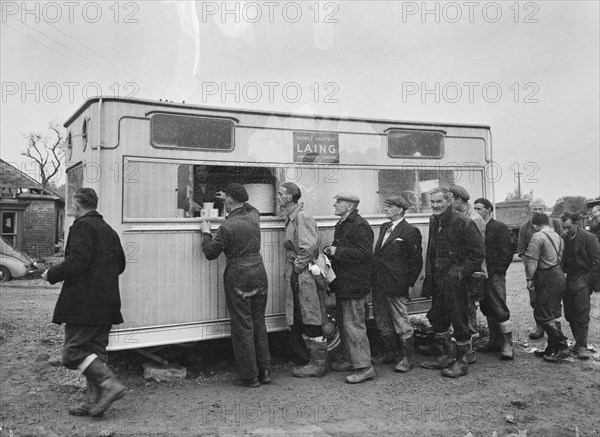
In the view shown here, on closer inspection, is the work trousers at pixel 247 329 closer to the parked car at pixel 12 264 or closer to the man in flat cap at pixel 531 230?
the man in flat cap at pixel 531 230

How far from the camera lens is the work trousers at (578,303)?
5.99m

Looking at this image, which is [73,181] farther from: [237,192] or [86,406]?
[86,406]

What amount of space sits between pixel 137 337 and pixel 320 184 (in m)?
2.74

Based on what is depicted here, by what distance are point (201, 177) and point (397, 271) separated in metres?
2.51

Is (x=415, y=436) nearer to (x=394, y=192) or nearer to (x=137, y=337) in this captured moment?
(x=137, y=337)

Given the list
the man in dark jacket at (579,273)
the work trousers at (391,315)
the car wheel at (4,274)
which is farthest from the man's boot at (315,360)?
the car wheel at (4,274)

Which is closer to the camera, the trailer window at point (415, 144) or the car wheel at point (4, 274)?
the trailer window at point (415, 144)

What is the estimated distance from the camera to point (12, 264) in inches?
605

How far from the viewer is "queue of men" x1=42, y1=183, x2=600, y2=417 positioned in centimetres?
402

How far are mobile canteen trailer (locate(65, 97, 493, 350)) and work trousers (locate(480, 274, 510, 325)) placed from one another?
882 mm

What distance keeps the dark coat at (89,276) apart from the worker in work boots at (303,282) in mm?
1857

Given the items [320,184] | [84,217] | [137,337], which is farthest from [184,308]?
[320,184]

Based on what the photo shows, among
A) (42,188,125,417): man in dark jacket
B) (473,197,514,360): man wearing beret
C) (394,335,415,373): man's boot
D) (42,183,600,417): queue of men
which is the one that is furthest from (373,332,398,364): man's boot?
(42,188,125,417): man in dark jacket

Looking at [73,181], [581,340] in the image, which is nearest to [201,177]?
[73,181]
